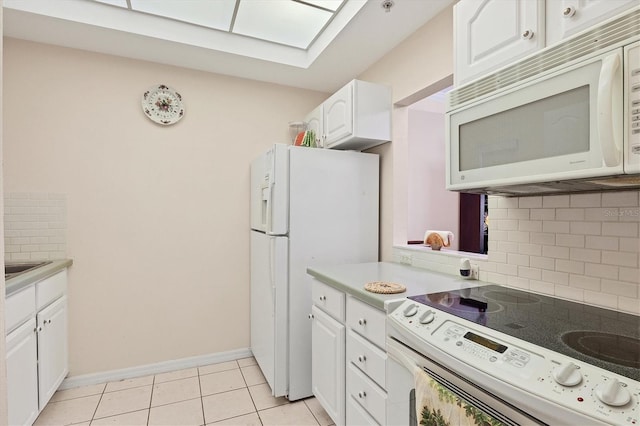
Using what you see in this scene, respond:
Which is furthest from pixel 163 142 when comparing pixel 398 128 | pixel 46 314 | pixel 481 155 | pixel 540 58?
pixel 540 58

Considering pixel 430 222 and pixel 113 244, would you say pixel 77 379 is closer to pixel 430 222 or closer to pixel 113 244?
pixel 113 244

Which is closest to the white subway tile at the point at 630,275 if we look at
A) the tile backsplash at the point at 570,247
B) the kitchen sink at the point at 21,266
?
the tile backsplash at the point at 570,247

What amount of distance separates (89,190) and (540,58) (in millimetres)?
2801

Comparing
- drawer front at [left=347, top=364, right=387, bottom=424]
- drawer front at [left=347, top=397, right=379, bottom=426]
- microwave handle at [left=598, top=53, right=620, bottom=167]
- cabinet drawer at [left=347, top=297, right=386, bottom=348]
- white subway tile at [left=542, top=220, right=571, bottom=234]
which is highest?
microwave handle at [left=598, top=53, right=620, bottom=167]

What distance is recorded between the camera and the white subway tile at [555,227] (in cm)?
134

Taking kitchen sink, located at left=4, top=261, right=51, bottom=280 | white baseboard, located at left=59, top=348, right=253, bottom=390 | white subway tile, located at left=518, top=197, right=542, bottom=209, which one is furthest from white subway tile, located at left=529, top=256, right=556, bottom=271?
kitchen sink, located at left=4, top=261, right=51, bottom=280

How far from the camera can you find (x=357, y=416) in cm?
158

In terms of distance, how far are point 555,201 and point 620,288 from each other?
39 cm

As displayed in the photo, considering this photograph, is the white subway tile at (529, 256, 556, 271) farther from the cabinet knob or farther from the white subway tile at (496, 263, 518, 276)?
the cabinet knob

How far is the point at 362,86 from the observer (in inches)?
89.7

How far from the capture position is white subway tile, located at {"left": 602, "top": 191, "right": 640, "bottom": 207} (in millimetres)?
1146

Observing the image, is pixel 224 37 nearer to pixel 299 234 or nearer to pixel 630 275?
pixel 299 234

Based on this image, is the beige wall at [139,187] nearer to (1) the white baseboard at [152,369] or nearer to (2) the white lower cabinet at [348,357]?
(1) the white baseboard at [152,369]

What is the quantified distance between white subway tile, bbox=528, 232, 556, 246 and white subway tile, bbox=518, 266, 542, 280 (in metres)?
0.13
